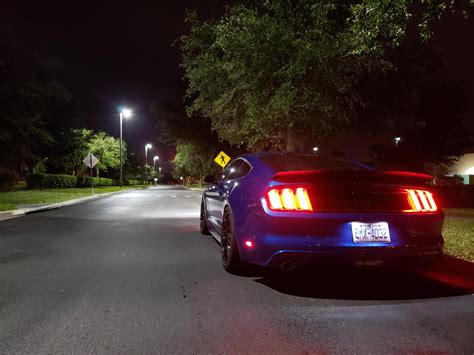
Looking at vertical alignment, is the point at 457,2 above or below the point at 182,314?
above

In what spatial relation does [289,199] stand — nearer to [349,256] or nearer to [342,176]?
[342,176]

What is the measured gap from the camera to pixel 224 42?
15141 mm

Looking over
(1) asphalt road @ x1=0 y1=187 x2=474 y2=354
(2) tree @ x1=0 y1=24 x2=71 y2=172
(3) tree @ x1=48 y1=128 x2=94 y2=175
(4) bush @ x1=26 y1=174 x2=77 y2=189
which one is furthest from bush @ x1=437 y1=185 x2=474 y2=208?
(3) tree @ x1=48 y1=128 x2=94 y2=175

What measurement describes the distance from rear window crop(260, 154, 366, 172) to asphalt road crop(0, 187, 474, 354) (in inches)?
55.1

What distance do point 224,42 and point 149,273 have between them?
10636 millimetres

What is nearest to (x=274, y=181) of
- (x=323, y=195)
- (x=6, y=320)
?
(x=323, y=195)

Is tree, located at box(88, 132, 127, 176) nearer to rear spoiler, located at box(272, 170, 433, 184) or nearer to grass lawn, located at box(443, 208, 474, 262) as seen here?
grass lawn, located at box(443, 208, 474, 262)

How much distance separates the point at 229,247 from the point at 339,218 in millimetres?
1713

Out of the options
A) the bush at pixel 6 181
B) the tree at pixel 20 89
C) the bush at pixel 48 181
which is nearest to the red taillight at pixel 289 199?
the tree at pixel 20 89

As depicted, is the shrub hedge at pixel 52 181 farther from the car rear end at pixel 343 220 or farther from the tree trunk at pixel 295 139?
the car rear end at pixel 343 220

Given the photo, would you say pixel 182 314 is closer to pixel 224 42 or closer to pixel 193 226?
pixel 193 226

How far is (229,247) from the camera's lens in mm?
6012

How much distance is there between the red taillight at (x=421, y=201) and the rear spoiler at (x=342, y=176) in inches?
5.2

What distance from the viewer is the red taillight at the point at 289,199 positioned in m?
4.92
